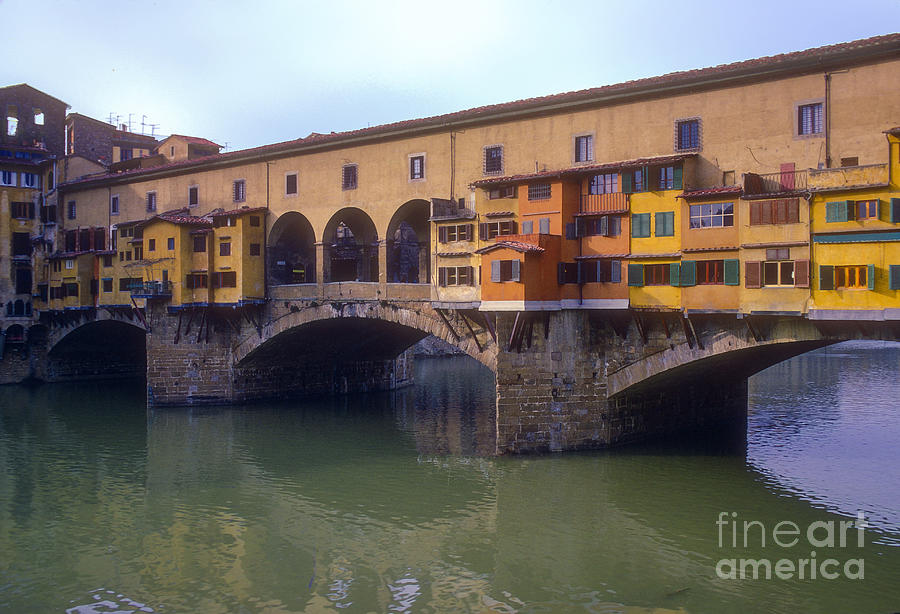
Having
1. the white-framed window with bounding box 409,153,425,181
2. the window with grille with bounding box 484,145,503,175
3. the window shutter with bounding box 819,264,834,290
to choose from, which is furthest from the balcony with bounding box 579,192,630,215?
the white-framed window with bounding box 409,153,425,181

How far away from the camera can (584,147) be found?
30703 mm

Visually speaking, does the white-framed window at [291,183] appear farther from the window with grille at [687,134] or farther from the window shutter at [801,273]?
the window shutter at [801,273]

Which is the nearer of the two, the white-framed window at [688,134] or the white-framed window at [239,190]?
the white-framed window at [688,134]

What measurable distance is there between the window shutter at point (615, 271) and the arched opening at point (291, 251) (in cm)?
1863

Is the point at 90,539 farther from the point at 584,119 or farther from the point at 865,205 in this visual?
the point at 865,205

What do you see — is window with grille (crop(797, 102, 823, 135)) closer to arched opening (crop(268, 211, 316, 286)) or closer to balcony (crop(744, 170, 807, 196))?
→ balcony (crop(744, 170, 807, 196))

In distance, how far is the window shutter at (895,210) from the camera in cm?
2294

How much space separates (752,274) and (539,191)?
8528 mm

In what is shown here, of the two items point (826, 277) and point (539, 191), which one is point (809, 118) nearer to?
point (826, 277)

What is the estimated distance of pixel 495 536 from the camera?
73.7ft

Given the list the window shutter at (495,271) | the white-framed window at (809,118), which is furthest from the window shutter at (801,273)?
the window shutter at (495,271)

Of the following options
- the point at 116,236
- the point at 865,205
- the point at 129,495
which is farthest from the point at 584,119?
the point at 116,236

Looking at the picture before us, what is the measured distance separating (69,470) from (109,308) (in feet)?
75.5

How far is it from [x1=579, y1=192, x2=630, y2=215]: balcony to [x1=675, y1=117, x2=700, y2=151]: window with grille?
2.59 meters
